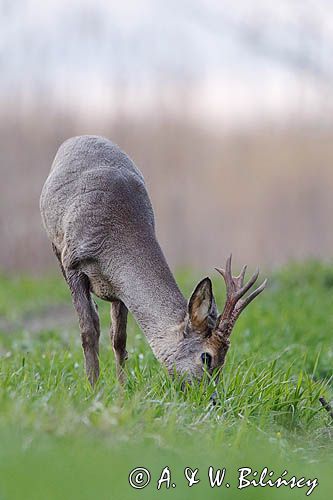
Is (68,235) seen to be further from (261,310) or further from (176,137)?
(176,137)

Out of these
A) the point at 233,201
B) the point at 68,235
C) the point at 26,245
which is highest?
the point at 68,235

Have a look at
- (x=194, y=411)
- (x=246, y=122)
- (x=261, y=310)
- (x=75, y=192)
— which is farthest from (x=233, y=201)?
(x=194, y=411)

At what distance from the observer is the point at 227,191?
15.4 metres

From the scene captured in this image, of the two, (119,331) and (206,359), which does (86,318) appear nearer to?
(119,331)

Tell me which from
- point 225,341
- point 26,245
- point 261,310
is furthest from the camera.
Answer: point 26,245

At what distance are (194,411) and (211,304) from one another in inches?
27.0

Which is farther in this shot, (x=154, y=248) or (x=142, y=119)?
(x=142, y=119)

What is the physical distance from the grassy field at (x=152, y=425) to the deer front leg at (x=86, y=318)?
12 cm

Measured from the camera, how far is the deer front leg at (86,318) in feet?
17.4

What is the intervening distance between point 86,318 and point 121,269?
35cm

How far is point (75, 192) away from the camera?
216 inches

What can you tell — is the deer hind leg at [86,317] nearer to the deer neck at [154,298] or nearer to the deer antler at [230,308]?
the deer neck at [154,298]

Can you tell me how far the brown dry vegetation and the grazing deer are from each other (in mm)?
8637

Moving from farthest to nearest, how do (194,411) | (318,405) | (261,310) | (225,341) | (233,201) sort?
(233,201) < (261,310) < (318,405) < (225,341) < (194,411)
